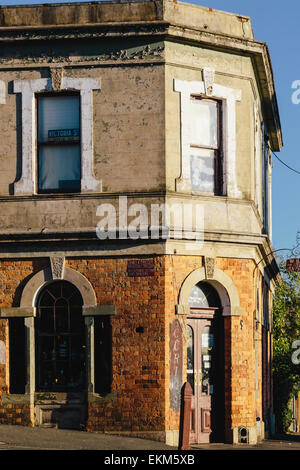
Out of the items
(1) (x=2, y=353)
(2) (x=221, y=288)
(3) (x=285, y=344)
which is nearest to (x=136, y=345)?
(2) (x=221, y=288)

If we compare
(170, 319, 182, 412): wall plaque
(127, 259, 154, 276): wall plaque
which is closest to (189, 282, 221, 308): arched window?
(170, 319, 182, 412): wall plaque

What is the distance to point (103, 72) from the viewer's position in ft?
65.2

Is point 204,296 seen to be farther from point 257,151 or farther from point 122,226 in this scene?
point 257,151

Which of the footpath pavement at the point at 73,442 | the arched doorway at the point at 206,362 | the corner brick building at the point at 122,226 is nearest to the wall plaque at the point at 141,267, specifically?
the corner brick building at the point at 122,226

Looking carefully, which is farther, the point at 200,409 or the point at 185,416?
the point at 200,409

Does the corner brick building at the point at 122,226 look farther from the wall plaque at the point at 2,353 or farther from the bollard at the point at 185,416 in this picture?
the bollard at the point at 185,416

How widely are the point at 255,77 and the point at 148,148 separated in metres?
3.92

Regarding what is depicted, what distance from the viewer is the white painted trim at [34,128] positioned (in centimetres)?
1973

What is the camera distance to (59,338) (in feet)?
65.1

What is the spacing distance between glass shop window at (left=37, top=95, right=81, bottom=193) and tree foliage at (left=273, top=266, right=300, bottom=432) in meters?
14.6

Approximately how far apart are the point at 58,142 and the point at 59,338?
4.02 m

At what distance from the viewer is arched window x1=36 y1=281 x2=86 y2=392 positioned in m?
19.7
